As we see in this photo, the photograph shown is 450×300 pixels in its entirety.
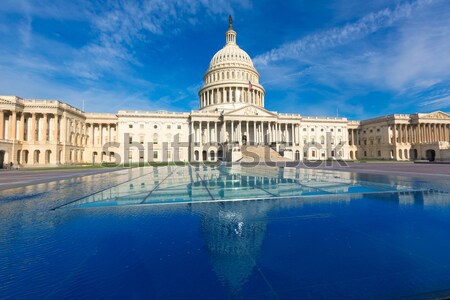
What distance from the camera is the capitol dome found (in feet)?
252

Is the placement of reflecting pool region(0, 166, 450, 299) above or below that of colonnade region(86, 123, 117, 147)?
below

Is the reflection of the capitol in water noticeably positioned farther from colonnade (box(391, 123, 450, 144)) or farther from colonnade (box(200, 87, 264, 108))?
colonnade (box(391, 123, 450, 144))

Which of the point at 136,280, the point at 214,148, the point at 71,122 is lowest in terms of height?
the point at 136,280

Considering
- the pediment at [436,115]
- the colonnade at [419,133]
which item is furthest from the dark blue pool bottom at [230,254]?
the pediment at [436,115]

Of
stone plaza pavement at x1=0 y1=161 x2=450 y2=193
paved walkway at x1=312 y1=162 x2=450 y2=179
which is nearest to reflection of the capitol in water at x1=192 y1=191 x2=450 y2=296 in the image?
A: stone plaza pavement at x1=0 y1=161 x2=450 y2=193

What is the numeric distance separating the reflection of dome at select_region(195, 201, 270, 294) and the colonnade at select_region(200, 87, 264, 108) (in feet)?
236

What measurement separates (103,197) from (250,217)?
7535 millimetres

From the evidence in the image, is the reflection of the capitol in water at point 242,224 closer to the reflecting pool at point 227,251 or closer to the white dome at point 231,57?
the reflecting pool at point 227,251

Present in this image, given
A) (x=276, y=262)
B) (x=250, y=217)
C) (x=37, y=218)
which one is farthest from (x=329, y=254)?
(x=37, y=218)

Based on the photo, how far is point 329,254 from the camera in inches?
173

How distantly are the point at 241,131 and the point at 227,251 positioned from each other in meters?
66.8

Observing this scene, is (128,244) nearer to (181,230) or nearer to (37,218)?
(181,230)

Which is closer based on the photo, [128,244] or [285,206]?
[128,244]

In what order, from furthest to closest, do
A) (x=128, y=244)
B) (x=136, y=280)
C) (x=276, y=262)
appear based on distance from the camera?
(x=128, y=244), (x=276, y=262), (x=136, y=280)
